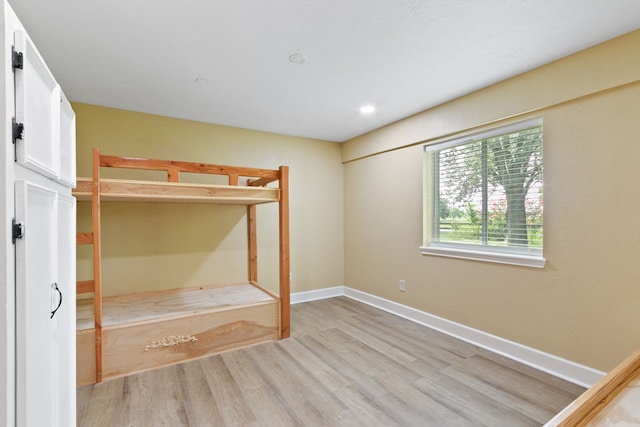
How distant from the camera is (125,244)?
2979mm

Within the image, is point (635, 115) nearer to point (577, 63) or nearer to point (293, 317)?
point (577, 63)

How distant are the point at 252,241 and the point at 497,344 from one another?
2667 millimetres

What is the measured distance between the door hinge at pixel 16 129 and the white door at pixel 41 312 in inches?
4.6

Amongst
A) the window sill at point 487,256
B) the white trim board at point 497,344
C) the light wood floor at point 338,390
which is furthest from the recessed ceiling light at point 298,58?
the white trim board at point 497,344

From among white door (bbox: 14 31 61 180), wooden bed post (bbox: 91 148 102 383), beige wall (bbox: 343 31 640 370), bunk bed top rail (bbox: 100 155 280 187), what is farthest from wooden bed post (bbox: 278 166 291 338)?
white door (bbox: 14 31 61 180)

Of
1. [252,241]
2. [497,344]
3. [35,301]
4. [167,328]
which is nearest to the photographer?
[35,301]

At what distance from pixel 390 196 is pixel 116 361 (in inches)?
118

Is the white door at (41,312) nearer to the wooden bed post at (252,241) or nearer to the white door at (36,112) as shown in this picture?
the white door at (36,112)

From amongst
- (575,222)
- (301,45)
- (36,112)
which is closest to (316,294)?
(575,222)

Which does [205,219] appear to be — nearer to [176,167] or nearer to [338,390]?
[176,167]

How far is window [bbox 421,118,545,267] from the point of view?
2330 mm

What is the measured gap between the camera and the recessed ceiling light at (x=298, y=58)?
2.01m

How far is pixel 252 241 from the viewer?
11.8ft

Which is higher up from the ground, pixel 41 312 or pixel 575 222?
pixel 575 222
